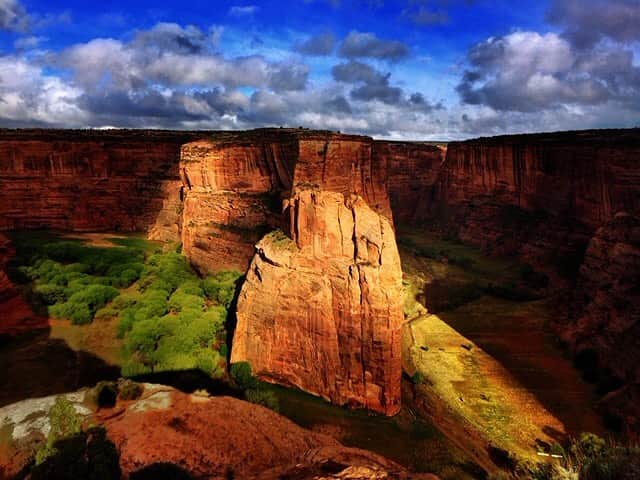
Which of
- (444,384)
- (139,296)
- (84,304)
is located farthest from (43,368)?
(444,384)

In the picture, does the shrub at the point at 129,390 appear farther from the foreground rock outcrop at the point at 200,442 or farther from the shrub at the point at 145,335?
the shrub at the point at 145,335

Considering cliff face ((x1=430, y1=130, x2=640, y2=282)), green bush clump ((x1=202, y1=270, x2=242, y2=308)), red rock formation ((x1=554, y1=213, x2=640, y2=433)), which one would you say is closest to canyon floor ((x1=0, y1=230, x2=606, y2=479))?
red rock formation ((x1=554, y1=213, x2=640, y2=433))

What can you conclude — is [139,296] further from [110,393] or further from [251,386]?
[110,393]

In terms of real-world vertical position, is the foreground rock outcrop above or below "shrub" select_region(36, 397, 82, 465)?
below

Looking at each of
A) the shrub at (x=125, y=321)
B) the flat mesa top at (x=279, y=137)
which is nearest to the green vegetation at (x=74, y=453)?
the shrub at (x=125, y=321)

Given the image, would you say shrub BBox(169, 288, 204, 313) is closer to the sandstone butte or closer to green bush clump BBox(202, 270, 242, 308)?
green bush clump BBox(202, 270, 242, 308)

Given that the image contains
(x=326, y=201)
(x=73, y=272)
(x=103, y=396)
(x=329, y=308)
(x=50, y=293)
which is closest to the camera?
(x=103, y=396)
